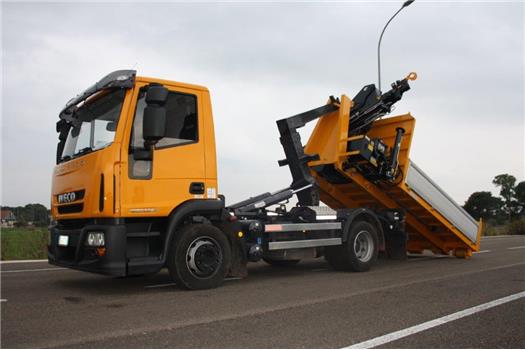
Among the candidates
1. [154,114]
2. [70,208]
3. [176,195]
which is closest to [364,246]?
[176,195]

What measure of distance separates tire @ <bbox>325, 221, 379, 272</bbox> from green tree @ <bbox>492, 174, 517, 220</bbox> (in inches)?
3031

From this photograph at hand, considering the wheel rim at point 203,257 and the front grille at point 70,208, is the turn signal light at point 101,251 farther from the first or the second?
the wheel rim at point 203,257

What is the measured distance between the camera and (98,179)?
583 centimetres

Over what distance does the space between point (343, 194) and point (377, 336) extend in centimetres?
620

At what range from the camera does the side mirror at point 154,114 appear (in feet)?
19.1

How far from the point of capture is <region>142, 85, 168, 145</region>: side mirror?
5832 mm

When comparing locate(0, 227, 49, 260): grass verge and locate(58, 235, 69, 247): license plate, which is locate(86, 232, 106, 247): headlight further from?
locate(0, 227, 49, 260): grass verge

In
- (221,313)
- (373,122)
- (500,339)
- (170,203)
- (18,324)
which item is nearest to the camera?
(500,339)

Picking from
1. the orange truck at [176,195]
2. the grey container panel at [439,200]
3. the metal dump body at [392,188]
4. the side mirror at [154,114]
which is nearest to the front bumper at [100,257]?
the orange truck at [176,195]

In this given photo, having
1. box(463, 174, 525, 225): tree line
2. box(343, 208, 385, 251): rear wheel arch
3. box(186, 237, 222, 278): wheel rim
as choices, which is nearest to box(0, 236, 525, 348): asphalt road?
box(186, 237, 222, 278): wheel rim

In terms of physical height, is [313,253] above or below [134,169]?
below

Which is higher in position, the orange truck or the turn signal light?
the orange truck

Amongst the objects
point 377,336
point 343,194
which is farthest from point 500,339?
Result: point 343,194

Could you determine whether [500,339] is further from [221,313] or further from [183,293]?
[183,293]
